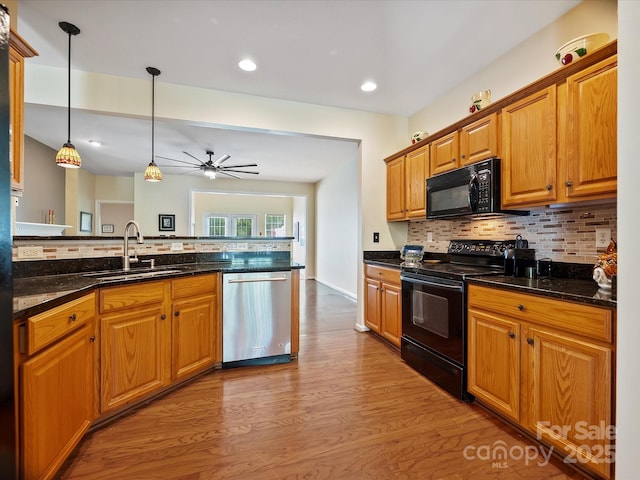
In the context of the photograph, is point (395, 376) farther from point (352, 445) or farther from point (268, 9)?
point (268, 9)

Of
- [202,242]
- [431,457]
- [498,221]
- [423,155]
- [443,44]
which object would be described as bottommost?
[431,457]

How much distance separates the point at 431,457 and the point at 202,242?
2.52 meters

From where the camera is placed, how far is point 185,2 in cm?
192

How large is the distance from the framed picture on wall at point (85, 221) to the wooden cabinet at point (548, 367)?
7596 millimetres

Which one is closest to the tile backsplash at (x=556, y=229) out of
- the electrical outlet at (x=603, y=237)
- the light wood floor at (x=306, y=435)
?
the electrical outlet at (x=603, y=237)

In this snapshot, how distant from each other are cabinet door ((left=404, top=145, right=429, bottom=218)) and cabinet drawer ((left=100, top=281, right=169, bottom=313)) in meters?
2.41

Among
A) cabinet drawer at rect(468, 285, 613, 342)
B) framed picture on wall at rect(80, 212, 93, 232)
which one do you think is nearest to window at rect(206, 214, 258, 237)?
framed picture on wall at rect(80, 212, 93, 232)

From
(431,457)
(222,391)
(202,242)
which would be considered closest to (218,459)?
(222,391)

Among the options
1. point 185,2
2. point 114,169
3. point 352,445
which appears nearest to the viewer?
point 352,445

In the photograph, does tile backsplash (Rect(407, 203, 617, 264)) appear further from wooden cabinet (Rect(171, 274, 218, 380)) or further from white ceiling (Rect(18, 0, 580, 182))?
wooden cabinet (Rect(171, 274, 218, 380))

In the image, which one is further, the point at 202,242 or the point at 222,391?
the point at 202,242

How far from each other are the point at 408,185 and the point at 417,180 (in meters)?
0.15

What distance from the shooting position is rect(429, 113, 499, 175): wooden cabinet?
2201 mm

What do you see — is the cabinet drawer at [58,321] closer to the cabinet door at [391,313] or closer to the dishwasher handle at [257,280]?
the dishwasher handle at [257,280]
